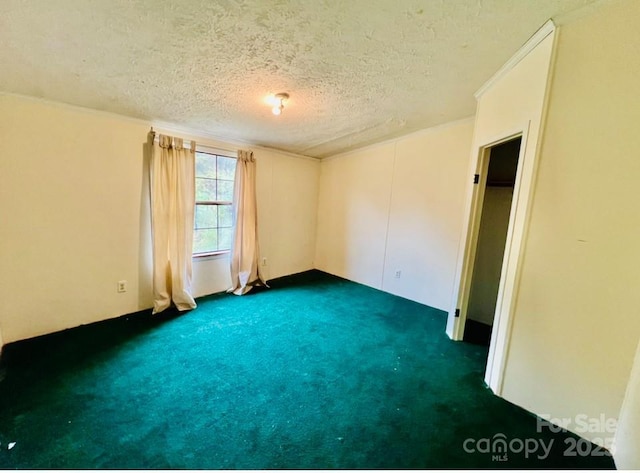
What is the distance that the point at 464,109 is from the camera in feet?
8.48

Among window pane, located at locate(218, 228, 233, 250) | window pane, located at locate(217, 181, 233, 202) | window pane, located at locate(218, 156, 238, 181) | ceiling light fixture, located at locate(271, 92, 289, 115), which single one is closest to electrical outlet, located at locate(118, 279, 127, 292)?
window pane, located at locate(218, 228, 233, 250)

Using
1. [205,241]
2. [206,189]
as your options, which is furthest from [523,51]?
[205,241]

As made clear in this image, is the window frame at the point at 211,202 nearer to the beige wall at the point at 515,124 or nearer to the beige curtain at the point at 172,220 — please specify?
the beige curtain at the point at 172,220

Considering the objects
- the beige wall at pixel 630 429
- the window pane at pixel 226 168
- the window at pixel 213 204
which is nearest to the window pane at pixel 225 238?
the window at pixel 213 204

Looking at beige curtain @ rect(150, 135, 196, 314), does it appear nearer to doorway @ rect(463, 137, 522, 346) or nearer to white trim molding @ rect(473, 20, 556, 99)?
white trim molding @ rect(473, 20, 556, 99)

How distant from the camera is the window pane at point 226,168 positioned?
11.1 feet

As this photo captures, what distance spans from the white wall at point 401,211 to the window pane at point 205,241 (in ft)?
6.32

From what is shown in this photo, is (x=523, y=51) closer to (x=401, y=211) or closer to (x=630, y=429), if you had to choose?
(x=401, y=211)

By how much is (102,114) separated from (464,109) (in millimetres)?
3521

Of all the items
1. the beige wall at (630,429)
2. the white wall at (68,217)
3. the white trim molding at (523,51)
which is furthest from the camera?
the white wall at (68,217)

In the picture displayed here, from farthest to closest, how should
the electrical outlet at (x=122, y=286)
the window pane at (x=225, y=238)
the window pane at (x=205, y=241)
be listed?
1. the window pane at (x=225, y=238)
2. the window pane at (x=205, y=241)
3. the electrical outlet at (x=122, y=286)

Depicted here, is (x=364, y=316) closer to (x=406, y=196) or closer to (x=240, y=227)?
(x=406, y=196)

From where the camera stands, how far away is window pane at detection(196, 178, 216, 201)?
3.20 meters

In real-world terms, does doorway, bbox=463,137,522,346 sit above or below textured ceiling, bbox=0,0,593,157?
below
